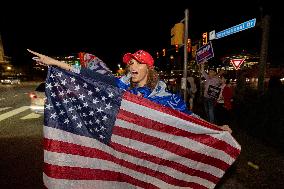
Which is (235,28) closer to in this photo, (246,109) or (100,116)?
(246,109)

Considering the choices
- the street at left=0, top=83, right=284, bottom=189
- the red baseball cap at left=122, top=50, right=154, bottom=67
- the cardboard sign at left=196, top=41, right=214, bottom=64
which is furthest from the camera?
the cardboard sign at left=196, top=41, right=214, bottom=64

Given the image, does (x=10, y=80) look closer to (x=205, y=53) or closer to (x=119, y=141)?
(x=205, y=53)

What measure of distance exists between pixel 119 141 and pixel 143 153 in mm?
270

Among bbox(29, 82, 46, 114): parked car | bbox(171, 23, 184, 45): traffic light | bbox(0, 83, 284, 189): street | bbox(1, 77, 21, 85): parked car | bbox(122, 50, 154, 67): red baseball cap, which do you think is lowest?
bbox(1, 77, 21, 85): parked car

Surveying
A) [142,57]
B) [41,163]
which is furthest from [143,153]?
[41,163]

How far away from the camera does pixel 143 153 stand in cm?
325

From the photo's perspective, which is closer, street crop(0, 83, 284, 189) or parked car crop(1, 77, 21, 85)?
street crop(0, 83, 284, 189)

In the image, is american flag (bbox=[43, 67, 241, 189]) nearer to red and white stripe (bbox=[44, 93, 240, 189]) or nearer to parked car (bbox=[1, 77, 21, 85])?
red and white stripe (bbox=[44, 93, 240, 189])

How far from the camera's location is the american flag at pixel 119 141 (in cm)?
303

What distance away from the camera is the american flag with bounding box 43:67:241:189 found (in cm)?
303

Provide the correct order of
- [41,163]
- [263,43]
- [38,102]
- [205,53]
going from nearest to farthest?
[41,163] → [205,53] → [38,102] → [263,43]

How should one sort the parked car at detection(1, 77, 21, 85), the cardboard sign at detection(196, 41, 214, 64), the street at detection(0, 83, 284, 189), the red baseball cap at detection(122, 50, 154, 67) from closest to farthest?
1. the red baseball cap at detection(122, 50, 154, 67)
2. the street at detection(0, 83, 284, 189)
3. the cardboard sign at detection(196, 41, 214, 64)
4. the parked car at detection(1, 77, 21, 85)

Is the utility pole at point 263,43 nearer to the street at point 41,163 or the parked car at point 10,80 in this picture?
the street at point 41,163

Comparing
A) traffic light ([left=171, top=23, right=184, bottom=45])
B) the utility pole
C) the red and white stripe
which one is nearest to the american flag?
the red and white stripe
